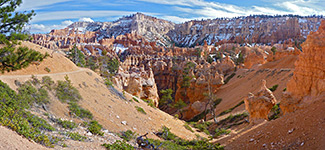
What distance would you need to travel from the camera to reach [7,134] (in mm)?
7477

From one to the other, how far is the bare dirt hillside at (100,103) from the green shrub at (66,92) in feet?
1.55

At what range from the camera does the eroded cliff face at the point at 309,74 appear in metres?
15.2

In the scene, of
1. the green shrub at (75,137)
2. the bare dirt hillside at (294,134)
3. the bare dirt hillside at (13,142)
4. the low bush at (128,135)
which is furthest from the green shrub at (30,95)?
the bare dirt hillside at (294,134)

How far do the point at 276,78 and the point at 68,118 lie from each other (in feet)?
97.4

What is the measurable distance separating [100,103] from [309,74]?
14080mm

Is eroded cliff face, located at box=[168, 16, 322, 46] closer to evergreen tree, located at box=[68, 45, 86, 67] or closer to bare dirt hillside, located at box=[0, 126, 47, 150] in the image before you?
evergreen tree, located at box=[68, 45, 86, 67]

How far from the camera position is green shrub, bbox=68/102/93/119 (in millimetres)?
14125

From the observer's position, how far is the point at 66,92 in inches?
618

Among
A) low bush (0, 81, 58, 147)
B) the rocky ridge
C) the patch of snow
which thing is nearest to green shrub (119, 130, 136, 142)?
low bush (0, 81, 58, 147)

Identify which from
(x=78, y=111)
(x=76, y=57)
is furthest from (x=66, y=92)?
(x=76, y=57)

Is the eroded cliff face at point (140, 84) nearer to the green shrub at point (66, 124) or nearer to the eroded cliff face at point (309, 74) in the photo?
the eroded cliff face at point (309, 74)

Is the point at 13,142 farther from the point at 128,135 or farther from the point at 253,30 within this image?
the point at 253,30

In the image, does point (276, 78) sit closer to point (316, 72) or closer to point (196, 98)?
point (196, 98)

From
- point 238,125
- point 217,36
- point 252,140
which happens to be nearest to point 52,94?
point 252,140
